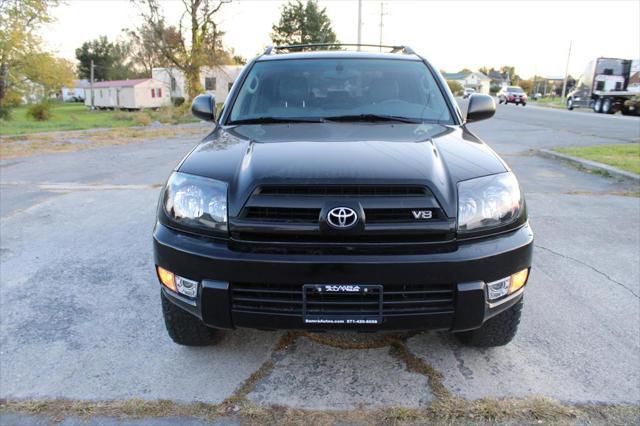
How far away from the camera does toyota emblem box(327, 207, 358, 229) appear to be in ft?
6.90

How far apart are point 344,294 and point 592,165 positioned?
7.87m

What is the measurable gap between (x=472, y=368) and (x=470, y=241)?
84 cm

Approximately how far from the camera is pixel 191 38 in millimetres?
29203

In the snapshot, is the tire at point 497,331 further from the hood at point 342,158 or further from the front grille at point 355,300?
the hood at point 342,158

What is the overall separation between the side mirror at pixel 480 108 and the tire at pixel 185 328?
2.36 meters

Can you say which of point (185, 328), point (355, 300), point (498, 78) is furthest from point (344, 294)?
point (498, 78)

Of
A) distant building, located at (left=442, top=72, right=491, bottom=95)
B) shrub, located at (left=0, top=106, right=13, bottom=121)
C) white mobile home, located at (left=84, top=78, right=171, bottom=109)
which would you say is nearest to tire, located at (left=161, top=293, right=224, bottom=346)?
shrub, located at (left=0, top=106, right=13, bottom=121)

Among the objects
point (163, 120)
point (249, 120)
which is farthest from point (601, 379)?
point (163, 120)

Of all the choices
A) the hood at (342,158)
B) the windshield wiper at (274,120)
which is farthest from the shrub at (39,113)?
the hood at (342,158)

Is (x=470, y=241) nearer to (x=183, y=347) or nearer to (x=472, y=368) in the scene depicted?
(x=472, y=368)

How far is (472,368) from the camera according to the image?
262 cm

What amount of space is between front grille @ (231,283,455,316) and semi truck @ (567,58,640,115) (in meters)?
32.2

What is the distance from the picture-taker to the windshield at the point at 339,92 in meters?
3.26

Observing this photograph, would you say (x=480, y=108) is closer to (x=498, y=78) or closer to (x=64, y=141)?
(x=64, y=141)
